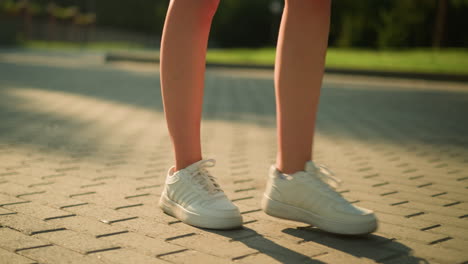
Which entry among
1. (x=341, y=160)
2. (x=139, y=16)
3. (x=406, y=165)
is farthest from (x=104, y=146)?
(x=139, y=16)

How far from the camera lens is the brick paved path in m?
1.84

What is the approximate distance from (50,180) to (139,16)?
40.8 meters

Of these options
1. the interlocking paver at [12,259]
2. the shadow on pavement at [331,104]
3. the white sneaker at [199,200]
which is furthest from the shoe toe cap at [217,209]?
the shadow on pavement at [331,104]

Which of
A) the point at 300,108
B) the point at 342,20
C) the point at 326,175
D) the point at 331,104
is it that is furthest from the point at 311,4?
the point at 342,20

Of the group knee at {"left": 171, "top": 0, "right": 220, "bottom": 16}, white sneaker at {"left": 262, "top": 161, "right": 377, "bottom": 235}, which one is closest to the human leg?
white sneaker at {"left": 262, "top": 161, "right": 377, "bottom": 235}

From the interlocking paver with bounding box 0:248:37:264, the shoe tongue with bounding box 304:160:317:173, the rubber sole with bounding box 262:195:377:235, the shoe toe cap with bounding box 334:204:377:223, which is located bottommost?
the interlocking paver with bounding box 0:248:37:264

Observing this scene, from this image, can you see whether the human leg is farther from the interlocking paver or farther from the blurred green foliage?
the blurred green foliage

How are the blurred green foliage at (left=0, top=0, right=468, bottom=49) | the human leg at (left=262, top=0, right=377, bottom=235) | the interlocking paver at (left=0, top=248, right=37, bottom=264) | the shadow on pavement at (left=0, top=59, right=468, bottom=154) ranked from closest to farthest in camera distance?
the interlocking paver at (left=0, top=248, right=37, bottom=264) → the human leg at (left=262, top=0, right=377, bottom=235) → the shadow on pavement at (left=0, top=59, right=468, bottom=154) → the blurred green foliage at (left=0, top=0, right=468, bottom=49)

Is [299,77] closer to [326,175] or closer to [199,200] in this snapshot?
[326,175]

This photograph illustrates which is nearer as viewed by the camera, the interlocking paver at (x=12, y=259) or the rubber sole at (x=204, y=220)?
the interlocking paver at (x=12, y=259)

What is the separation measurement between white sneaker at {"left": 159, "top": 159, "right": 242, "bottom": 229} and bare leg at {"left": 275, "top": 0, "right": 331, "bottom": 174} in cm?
24

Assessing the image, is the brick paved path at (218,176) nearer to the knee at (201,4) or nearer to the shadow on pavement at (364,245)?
the shadow on pavement at (364,245)

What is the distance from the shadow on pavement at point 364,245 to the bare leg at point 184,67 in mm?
478

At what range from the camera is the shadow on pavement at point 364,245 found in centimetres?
181
